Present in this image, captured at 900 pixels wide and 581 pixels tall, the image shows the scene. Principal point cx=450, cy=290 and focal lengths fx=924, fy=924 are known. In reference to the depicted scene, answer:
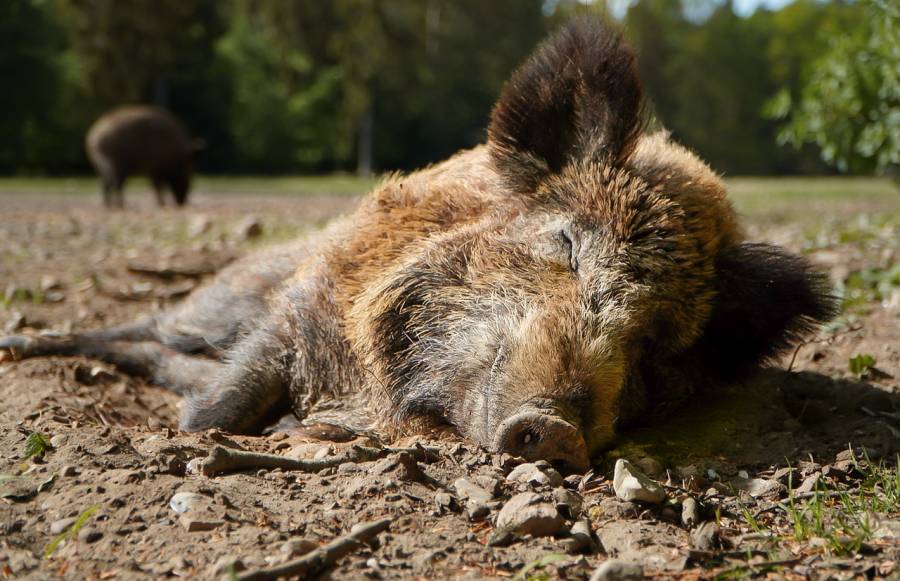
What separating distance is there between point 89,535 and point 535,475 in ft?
3.87

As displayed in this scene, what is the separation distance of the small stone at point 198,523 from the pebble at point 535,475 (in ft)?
2.70

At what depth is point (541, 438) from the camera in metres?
2.65

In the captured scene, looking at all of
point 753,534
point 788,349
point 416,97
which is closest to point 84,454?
point 753,534

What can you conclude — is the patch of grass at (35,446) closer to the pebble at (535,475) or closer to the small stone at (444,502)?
the small stone at (444,502)

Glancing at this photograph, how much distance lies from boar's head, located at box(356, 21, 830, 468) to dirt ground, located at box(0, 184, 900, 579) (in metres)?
0.23

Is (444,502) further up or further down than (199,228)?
further up

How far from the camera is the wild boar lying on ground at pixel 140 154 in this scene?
18.0 m

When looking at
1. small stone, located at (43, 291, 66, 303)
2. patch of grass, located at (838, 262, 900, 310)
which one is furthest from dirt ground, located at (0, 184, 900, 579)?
small stone, located at (43, 291, 66, 303)

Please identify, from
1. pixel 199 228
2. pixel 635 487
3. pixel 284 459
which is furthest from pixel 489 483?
pixel 199 228

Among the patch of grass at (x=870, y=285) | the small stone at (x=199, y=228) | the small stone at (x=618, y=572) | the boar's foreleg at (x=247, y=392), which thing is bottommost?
the small stone at (x=199, y=228)

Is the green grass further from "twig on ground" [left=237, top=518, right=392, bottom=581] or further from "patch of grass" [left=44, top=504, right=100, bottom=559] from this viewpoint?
"patch of grass" [left=44, top=504, right=100, bottom=559]

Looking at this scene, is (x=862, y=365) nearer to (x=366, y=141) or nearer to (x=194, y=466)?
(x=194, y=466)

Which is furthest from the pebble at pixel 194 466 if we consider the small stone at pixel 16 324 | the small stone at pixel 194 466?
A: the small stone at pixel 16 324

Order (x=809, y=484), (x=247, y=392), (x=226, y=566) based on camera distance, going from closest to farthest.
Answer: (x=226, y=566) → (x=809, y=484) → (x=247, y=392)
